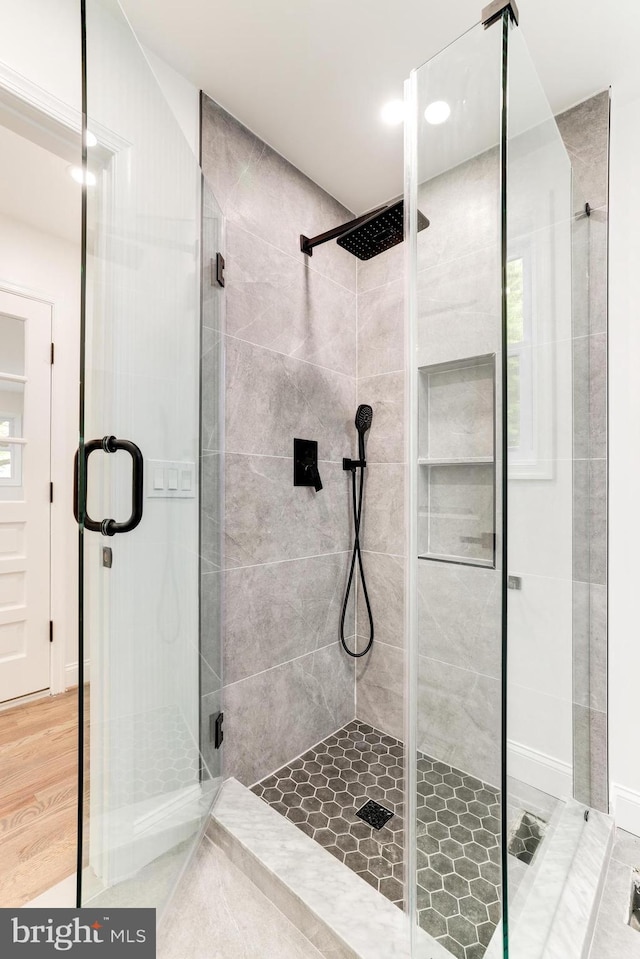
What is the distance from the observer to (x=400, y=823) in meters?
1.48

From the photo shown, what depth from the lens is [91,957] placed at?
95 cm

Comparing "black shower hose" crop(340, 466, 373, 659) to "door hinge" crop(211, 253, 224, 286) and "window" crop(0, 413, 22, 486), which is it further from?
"window" crop(0, 413, 22, 486)

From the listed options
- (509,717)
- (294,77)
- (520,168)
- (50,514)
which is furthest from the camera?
(50,514)

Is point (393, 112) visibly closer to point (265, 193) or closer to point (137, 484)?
point (265, 193)

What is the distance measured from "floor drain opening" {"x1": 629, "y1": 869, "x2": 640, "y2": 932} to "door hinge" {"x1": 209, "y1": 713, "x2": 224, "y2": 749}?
1.18 meters

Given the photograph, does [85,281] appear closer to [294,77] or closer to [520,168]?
[520,168]

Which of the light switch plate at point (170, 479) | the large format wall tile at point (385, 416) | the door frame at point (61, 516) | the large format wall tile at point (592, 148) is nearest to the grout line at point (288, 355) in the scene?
the large format wall tile at point (385, 416)

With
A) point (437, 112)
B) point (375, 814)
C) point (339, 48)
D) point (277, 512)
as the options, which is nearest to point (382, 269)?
point (339, 48)

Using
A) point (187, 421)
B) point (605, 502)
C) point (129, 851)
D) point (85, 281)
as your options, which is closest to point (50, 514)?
point (187, 421)

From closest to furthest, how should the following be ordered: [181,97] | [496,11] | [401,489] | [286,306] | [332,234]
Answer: [496,11], [181,97], [332,234], [286,306], [401,489]

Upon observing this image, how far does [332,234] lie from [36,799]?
2.35 meters

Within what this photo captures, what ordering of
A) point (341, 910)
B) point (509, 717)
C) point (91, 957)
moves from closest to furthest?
point (509, 717)
point (91, 957)
point (341, 910)

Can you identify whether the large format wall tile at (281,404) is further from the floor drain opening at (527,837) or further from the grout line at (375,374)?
the floor drain opening at (527,837)

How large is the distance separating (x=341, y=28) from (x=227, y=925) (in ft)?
7.92
